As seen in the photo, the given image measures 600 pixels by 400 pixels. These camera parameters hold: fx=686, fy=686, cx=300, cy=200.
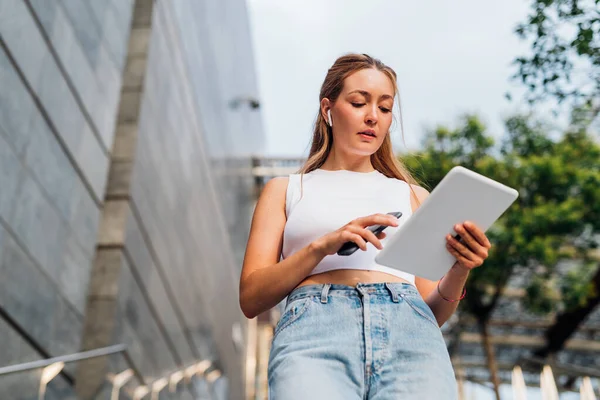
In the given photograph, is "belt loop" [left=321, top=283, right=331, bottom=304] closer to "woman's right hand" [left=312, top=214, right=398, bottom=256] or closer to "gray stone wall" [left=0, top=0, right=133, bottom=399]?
"woman's right hand" [left=312, top=214, right=398, bottom=256]

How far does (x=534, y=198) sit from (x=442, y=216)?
1390 centimetres

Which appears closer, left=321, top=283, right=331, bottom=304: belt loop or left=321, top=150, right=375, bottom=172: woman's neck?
left=321, top=283, right=331, bottom=304: belt loop

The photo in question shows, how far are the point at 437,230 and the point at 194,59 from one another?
9.46 metres

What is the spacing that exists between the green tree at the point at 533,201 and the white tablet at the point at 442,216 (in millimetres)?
12367

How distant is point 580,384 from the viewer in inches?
351

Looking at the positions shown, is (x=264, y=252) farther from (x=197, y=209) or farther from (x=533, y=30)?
(x=197, y=209)

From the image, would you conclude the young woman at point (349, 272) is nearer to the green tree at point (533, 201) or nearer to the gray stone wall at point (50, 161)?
the gray stone wall at point (50, 161)

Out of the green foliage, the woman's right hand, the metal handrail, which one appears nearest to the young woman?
the woman's right hand

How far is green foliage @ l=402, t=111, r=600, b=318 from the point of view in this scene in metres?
14.2

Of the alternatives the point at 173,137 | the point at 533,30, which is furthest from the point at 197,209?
the point at 533,30

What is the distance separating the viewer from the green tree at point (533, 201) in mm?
14234

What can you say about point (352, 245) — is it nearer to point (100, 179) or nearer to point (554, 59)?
point (554, 59)

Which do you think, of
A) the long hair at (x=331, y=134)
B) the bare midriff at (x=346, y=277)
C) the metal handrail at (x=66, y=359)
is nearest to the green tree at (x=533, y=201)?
the metal handrail at (x=66, y=359)

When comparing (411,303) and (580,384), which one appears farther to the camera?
(580,384)
